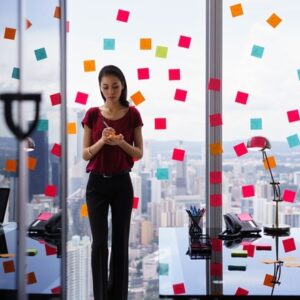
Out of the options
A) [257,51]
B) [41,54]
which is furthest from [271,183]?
[41,54]

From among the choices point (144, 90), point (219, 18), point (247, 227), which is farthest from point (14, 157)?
point (219, 18)

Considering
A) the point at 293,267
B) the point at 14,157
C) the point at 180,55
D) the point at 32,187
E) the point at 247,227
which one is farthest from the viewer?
the point at 180,55

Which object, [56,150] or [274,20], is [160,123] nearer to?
[274,20]

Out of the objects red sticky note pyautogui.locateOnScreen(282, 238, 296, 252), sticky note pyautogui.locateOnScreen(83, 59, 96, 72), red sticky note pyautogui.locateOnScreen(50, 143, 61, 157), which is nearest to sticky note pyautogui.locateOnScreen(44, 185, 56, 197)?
red sticky note pyautogui.locateOnScreen(50, 143, 61, 157)

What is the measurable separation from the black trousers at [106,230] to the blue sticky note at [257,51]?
1698mm

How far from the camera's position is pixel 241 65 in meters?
4.26

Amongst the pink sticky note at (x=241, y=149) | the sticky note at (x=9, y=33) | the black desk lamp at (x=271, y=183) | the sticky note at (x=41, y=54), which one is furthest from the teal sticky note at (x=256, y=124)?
the sticky note at (x=9, y=33)

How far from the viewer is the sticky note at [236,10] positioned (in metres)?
4.21

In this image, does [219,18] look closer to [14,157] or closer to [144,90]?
[144,90]

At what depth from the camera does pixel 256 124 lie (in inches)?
168

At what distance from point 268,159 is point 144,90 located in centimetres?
102

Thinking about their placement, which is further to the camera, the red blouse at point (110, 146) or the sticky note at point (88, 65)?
the sticky note at point (88, 65)

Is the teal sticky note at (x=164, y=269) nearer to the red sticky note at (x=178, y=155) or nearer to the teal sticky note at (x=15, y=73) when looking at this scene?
the teal sticky note at (x=15, y=73)

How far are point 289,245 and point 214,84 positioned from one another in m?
1.55
